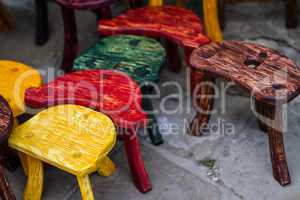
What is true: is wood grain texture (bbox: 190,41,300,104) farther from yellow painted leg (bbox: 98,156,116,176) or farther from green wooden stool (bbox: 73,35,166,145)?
yellow painted leg (bbox: 98,156,116,176)

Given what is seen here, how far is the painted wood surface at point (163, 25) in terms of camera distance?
3225 millimetres

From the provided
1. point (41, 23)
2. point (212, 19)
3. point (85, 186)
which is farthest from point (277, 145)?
point (41, 23)

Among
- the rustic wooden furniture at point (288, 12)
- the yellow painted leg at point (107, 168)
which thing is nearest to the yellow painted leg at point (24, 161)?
the yellow painted leg at point (107, 168)

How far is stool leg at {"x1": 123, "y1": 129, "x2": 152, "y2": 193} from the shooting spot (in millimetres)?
2736

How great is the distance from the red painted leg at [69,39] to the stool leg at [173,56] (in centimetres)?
64

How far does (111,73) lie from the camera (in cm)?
298

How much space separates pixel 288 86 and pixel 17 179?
1.60 metres

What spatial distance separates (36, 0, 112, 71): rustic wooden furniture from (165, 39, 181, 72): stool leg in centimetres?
47

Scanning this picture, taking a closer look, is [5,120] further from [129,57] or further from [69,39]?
[69,39]

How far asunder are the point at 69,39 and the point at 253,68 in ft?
4.59

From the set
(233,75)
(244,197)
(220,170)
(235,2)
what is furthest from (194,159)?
(235,2)

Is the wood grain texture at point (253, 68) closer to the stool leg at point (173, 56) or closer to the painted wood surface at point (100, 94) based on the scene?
the painted wood surface at point (100, 94)

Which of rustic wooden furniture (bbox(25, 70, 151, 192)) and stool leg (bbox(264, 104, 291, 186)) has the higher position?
rustic wooden furniture (bbox(25, 70, 151, 192))

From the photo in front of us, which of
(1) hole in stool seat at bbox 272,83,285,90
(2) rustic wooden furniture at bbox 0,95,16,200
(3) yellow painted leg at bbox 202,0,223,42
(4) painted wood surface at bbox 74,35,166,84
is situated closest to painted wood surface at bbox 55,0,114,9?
(4) painted wood surface at bbox 74,35,166,84
